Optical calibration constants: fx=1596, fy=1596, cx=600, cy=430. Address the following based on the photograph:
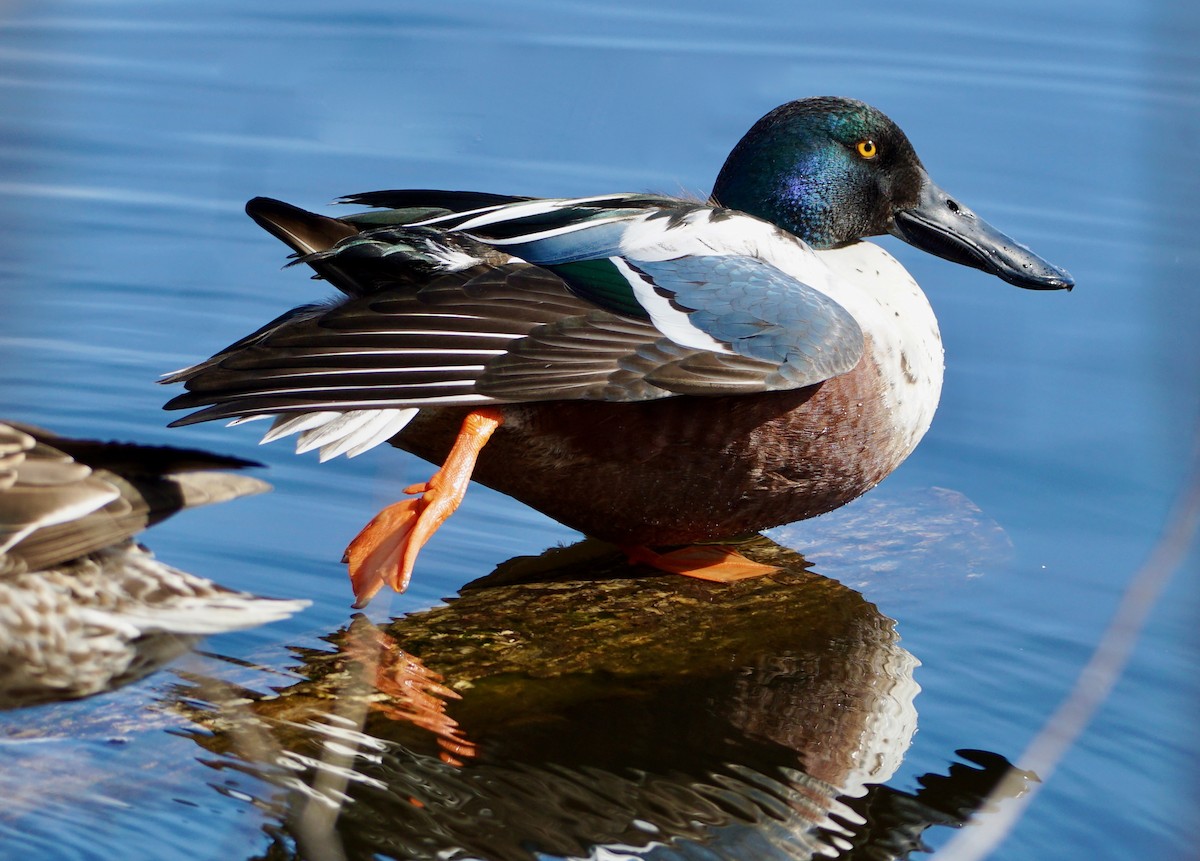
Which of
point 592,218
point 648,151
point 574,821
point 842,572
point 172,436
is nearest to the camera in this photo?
point 574,821

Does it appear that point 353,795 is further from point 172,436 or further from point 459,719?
point 172,436

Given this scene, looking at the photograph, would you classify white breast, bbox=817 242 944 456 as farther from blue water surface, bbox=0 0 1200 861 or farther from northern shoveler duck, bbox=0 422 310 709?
northern shoveler duck, bbox=0 422 310 709

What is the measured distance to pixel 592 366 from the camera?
4.14m

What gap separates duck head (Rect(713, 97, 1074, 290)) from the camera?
5.14 meters

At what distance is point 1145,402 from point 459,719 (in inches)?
135

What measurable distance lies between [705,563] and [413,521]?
3.38 feet

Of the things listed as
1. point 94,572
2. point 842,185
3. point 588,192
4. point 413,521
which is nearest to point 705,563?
point 413,521

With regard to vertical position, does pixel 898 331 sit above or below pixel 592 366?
above

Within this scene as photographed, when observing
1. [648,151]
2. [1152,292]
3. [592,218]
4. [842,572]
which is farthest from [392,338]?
[648,151]

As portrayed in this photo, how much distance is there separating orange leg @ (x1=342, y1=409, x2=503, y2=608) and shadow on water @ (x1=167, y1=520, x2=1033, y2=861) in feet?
0.57

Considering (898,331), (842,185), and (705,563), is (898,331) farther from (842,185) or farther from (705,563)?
(705,563)

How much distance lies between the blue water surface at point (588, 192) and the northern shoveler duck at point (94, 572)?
28 cm

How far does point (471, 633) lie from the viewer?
424 centimetres

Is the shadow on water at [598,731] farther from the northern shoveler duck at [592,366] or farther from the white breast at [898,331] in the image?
the white breast at [898,331]
